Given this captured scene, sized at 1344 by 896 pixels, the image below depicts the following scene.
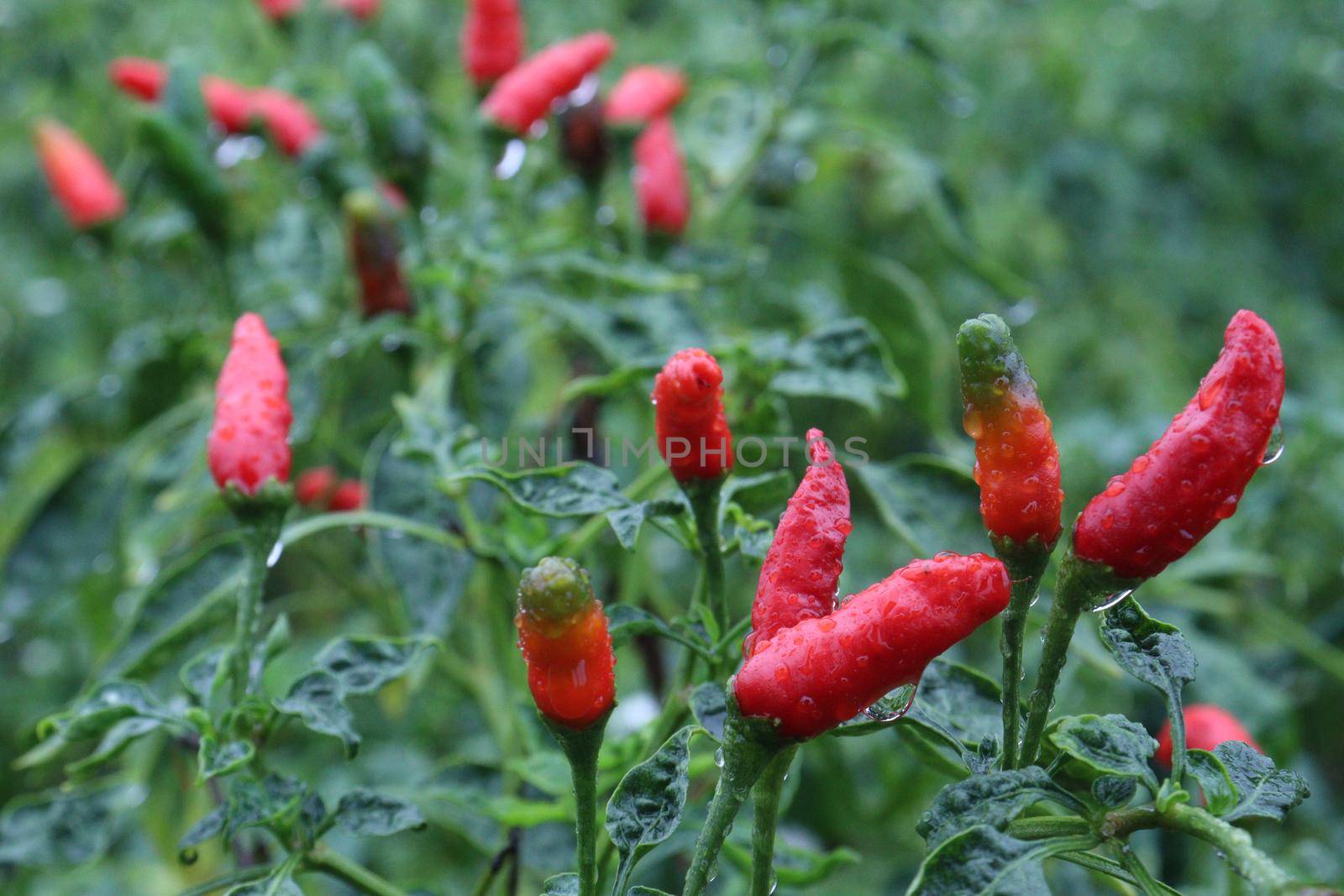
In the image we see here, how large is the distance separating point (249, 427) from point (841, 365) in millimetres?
399

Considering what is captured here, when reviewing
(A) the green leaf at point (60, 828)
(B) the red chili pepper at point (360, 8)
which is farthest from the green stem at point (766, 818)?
(B) the red chili pepper at point (360, 8)

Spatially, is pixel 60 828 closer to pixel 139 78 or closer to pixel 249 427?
pixel 249 427

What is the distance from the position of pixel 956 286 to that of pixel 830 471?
52.9 inches

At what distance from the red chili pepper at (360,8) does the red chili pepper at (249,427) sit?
956 millimetres

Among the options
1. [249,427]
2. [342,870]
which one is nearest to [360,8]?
[249,427]

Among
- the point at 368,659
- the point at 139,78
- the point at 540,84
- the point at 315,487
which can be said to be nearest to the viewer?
the point at 368,659

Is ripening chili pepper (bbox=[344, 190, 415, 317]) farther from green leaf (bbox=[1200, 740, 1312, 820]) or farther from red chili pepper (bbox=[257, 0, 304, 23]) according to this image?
green leaf (bbox=[1200, 740, 1312, 820])

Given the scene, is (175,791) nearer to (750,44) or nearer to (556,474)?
(556,474)

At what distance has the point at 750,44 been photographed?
5.41 ft

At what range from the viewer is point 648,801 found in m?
0.60

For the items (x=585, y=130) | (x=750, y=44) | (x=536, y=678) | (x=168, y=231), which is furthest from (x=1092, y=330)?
(x=536, y=678)

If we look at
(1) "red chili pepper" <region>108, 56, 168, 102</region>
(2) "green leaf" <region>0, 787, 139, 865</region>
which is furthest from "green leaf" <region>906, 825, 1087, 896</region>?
(1) "red chili pepper" <region>108, 56, 168, 102</region>

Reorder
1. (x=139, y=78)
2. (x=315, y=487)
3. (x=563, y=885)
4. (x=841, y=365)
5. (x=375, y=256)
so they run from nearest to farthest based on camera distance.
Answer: (x=563, y=885), (x=841, y=365), (x=375, y=256), (x=315, y=487), (x=139, y=78)

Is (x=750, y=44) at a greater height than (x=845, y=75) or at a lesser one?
greater
